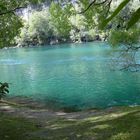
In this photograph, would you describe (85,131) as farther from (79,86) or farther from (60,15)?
(79,86)

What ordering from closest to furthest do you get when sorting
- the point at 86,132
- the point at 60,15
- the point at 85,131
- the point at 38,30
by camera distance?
1. the point at 86,132
2. the point at 85,131
3. the point at 60,15
4. the point at 38,30

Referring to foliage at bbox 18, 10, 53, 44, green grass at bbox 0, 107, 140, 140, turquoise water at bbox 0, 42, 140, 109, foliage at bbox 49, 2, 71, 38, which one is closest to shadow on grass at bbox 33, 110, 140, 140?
green grass at bbox 0, 107, 140, 140

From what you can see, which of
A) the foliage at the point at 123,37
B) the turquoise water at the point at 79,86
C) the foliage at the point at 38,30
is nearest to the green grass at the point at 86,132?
the foliage at the point at 123,37

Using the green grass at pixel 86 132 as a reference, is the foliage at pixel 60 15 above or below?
above

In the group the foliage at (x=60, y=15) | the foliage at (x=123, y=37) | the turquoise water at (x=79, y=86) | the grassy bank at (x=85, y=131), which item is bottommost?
the turquoise water at (x=79, y=86)

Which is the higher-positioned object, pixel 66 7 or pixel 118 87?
pixel 66 7

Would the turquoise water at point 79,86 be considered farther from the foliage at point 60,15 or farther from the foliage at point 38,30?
the foliage at point 38,30

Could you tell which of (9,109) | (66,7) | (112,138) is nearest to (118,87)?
(9,109)

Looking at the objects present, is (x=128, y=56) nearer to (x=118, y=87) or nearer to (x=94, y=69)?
(x=118, y=87)

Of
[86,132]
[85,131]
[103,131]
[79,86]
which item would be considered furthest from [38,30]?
[103,131]

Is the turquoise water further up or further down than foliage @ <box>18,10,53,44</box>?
further down

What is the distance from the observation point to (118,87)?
28.8 meters

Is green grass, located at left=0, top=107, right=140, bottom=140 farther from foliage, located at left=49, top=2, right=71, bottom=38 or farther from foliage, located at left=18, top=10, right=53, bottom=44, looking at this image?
foliage, located at left=18, top=10, right=53, bottom=44

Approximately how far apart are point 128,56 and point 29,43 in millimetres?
100628
